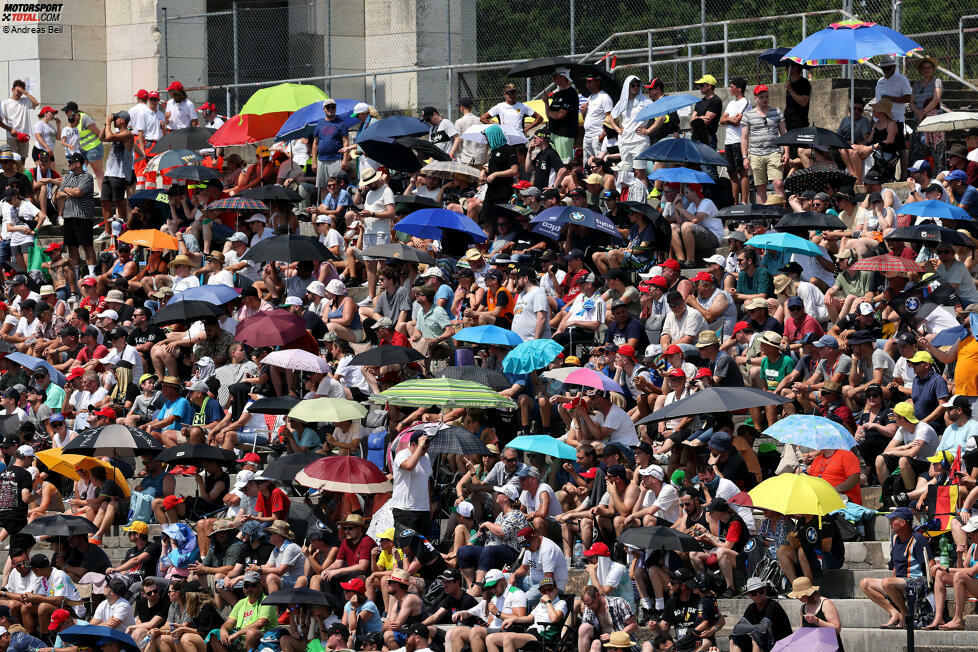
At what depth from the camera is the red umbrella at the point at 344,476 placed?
1831 centimetres

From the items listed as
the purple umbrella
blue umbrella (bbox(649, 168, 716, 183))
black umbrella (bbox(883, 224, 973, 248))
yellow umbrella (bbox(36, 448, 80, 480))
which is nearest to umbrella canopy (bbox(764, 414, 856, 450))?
the purple umbrella

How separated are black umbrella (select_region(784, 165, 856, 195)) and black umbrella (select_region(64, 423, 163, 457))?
8190 millimetres

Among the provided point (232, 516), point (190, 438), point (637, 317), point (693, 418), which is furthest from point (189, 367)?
point (693, 418)

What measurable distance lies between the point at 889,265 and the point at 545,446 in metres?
4.41

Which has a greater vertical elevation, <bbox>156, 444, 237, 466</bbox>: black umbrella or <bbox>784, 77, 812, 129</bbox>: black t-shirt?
<bbox>784, 77, 812, 129</bbox>: black t-shirt

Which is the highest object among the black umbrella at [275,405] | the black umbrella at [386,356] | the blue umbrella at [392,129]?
the blue umbrella at [392,129]

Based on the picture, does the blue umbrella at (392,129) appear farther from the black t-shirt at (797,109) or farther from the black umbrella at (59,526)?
the black umbrella at (59,526)

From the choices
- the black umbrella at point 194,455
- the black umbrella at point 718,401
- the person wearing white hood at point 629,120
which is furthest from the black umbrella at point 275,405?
the person wearing white hood at point 629,120

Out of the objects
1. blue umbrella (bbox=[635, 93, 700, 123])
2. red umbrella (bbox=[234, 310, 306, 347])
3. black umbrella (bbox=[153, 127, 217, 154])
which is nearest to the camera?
red umbrella (bbox=[234, 310, 306, 347])

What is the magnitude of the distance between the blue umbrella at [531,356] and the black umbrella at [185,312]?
4630mm

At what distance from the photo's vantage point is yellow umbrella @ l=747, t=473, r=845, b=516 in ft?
51.5

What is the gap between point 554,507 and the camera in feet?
58.1

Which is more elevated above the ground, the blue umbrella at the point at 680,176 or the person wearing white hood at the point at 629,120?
the person wearing white hood at the point at 629,120

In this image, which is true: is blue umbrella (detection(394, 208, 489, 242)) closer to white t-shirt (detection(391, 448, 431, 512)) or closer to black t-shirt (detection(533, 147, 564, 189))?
black t-shirt (detection(533, 147, 564, 189))
